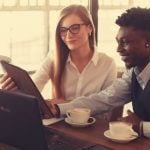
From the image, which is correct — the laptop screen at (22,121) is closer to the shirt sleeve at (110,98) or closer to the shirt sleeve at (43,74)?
the shirt sleeve at (110,98)

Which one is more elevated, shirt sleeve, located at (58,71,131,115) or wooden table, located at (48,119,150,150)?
shirt sleeve, located at (58,71,131,115)

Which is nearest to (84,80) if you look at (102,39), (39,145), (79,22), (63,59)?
(63,59)

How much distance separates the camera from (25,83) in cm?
172

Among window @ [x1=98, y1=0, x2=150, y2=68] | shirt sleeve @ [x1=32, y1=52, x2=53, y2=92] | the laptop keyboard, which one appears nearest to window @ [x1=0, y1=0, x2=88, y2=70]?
window @ [x1=98, y1=0, x2=150, y2=68]

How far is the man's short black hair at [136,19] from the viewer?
185cm

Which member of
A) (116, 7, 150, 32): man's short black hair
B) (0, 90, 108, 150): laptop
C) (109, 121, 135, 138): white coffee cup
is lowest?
(109, 121, 135, 138): white coffee cup

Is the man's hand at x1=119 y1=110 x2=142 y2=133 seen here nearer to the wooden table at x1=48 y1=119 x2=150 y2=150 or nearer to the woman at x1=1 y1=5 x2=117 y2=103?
the wooden table at x1=48 y1=119 x2=150 y2=150

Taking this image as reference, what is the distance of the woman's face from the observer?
2383 mm

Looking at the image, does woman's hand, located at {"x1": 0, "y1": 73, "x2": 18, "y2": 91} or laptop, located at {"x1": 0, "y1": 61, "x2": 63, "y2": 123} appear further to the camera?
woman's hand, located at {"x1": 0, "y1": 73, "x2": 18, "y2": 91}

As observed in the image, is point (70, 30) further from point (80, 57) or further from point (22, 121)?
point (22, 121)

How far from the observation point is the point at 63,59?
8.07ft

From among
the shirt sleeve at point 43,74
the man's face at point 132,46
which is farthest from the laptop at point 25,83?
the shirt sleeve at point 43,74

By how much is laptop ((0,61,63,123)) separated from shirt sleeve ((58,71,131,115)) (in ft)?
0.87

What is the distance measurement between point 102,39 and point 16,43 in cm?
103
